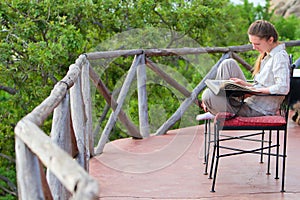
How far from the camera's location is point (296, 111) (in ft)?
20.9

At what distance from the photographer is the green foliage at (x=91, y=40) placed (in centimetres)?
658

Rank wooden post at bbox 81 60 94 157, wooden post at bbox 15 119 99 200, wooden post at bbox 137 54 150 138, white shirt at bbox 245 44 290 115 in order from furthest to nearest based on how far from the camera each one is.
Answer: wooden post at bbox 137 54 150 138 → wooden post at bbox 81 60 94 157 → white shirt at bbox 245 44 290 115 → wooden post at bbox 15 119 99 200

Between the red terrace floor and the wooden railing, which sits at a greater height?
the wooden railing

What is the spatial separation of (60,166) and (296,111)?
508cm

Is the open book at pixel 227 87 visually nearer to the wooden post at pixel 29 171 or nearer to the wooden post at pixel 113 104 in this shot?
the wooden post at pixel 29 171

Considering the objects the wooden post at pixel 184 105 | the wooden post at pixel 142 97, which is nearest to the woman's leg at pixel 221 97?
the wooden post at pixel 142 97

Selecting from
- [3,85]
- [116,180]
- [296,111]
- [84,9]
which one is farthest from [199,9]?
[116,180]

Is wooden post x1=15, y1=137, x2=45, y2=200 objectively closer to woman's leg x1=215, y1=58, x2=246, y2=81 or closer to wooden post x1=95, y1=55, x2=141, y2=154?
woman's leg x1=215, y1=58, x2=246, y2=81

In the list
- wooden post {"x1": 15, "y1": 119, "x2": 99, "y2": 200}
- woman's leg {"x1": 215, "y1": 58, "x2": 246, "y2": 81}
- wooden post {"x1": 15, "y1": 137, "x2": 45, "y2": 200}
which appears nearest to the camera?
wooden post {"x1": 15, "y1": 119, "x2": 99, "y2": 200}

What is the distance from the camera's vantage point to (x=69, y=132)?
322 centimetres

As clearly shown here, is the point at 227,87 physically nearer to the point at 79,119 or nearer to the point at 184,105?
the point at 79,119

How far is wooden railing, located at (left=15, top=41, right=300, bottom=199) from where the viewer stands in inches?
63.4

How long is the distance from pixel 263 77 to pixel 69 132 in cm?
122

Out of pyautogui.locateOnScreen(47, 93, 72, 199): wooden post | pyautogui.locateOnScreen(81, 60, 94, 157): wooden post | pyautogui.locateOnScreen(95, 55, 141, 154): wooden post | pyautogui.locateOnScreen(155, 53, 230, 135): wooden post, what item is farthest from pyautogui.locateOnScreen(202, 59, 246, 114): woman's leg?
pyautogui.locateOnScreen(155, 53, 230, 135): wooden post
